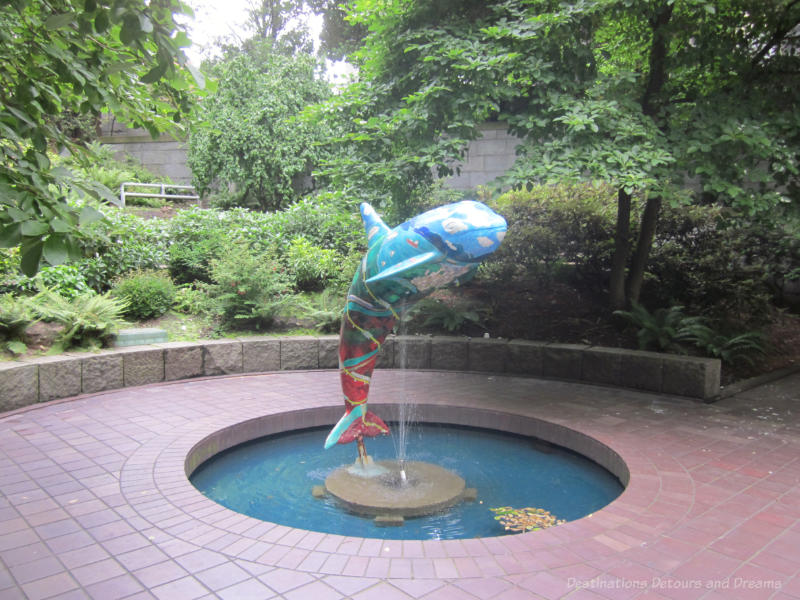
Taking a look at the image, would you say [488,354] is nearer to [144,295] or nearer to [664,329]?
[664,329]

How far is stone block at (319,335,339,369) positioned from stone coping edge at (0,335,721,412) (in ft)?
0.06

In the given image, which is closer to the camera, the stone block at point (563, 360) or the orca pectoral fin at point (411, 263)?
the orca pectoral fin at point (411, 263)

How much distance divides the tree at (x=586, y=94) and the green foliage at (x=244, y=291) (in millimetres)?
2836

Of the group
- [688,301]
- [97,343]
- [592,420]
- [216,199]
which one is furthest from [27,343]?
[216,199]

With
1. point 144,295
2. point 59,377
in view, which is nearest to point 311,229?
point 144,295

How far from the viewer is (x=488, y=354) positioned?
9.50 metres

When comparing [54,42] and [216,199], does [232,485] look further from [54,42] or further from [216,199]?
[216,199]

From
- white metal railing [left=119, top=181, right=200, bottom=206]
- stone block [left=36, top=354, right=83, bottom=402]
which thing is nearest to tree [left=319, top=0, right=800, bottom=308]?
stone block [left=36, top=354, right=83, bottom=402]

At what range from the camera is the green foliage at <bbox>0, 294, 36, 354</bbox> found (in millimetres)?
7582

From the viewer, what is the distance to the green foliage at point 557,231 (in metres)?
11.1

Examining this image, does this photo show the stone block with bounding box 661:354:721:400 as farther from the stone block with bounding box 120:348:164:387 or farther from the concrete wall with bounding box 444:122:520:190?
the concrete wall with bounding box 444:122:520:190

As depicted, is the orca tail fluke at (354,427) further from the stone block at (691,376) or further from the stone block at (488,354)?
the stone block at (691,376)

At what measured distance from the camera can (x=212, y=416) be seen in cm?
672

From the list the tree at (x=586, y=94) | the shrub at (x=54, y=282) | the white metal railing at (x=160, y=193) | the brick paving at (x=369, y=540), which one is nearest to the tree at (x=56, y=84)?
the brick paving at (x=369, y=540)
